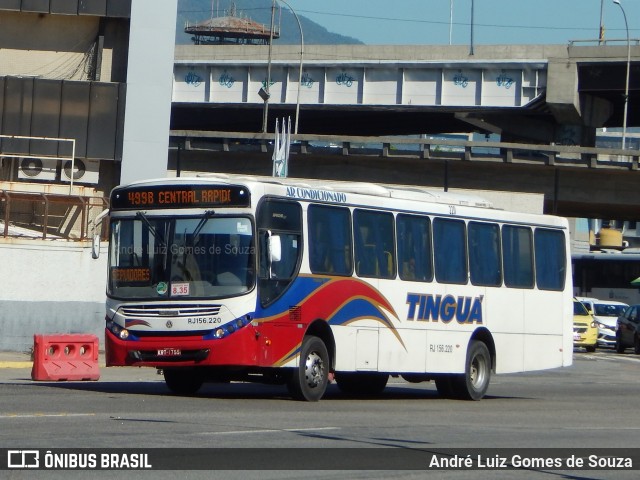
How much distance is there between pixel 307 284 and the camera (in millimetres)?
17734

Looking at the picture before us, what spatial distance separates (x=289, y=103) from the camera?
229 feet

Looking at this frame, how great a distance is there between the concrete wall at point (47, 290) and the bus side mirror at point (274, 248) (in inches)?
580

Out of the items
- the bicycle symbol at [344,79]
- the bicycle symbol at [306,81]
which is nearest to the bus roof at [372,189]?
the bicycle symbol at [344,79]

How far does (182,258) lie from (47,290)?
578 inches

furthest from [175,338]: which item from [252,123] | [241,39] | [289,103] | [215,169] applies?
[241,39]

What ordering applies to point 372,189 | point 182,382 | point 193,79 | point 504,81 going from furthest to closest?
point 193,79, point 504,81, point 372,189, point 182,382

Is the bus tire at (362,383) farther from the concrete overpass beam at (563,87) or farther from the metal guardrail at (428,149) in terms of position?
the concrete overpass beam at (563,87)

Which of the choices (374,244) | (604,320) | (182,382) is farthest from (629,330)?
(182,382)

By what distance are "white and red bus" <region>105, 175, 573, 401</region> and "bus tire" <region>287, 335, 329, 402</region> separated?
0.02m

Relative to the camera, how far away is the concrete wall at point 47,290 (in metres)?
30.4

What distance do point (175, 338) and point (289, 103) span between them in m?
53.5

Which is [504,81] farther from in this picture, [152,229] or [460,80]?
[152,229]

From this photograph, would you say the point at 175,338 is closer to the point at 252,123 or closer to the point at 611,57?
the point at 611,57

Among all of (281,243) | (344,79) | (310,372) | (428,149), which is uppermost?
(344,79)
